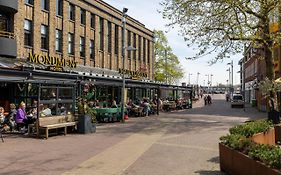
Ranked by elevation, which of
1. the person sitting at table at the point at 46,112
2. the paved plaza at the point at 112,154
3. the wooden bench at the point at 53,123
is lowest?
the paved plaza at the point at 112,154

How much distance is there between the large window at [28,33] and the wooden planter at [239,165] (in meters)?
22.6

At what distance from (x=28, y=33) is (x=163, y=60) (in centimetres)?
4621

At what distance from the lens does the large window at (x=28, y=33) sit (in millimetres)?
30195

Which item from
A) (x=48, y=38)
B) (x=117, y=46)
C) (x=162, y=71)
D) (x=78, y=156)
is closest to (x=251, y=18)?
(x=48, y=38)

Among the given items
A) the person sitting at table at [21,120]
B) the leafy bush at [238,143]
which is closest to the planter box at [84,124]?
the person sitting at table at [21,120]

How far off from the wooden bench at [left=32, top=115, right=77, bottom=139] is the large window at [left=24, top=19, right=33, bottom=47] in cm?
1244

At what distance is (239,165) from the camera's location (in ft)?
29.9

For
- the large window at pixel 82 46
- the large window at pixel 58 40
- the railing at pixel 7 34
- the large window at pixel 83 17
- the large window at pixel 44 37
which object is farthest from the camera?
the large window at pixel 83 17

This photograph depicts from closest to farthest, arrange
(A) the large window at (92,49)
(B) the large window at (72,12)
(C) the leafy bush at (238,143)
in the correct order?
1. (C) the leafy bush at (238,143)
2. (B) the large window at (72,12)
3. (A) the large window at (92,49)

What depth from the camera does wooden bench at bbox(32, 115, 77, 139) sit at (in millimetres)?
17484

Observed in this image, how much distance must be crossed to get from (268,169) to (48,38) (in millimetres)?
27914

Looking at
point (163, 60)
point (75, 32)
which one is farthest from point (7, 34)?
point (163, 60)

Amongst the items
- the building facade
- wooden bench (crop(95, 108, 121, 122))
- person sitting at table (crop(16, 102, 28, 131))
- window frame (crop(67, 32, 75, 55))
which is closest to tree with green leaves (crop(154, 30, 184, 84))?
the building facade

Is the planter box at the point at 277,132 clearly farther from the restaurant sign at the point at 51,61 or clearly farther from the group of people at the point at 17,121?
the restaurant sign at the point at 51,61
